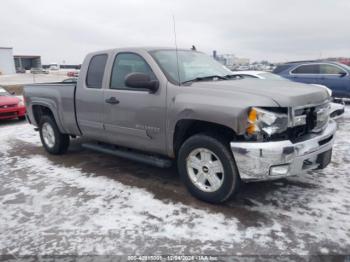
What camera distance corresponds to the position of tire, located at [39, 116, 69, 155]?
5.87m

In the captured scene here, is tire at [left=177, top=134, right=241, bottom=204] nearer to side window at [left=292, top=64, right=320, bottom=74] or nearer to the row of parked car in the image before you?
the row of parked car

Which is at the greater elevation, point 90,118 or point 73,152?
point 90,118

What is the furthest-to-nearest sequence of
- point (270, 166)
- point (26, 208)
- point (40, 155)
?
point (40, 155) < point (26, 208) < point (270, 166)

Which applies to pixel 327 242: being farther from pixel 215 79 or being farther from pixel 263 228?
pixel 215 79

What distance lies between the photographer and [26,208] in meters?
3.76

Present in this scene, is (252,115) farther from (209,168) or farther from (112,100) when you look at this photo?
(112,100)

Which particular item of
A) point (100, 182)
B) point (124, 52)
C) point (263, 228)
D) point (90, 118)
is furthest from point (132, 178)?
point (263, 228)

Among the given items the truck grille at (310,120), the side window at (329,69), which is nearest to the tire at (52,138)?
the truck grille at (310,120)

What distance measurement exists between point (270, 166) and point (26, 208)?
2.80m

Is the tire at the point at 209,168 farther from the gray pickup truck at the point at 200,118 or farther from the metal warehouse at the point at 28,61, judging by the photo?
the metal warehouse at the point at 28,61

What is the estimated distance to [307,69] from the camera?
38.3ft

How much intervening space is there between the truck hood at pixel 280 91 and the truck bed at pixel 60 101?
2.42 m

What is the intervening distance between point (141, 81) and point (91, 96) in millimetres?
1344

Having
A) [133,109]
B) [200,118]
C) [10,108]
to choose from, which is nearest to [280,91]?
[200,118]
